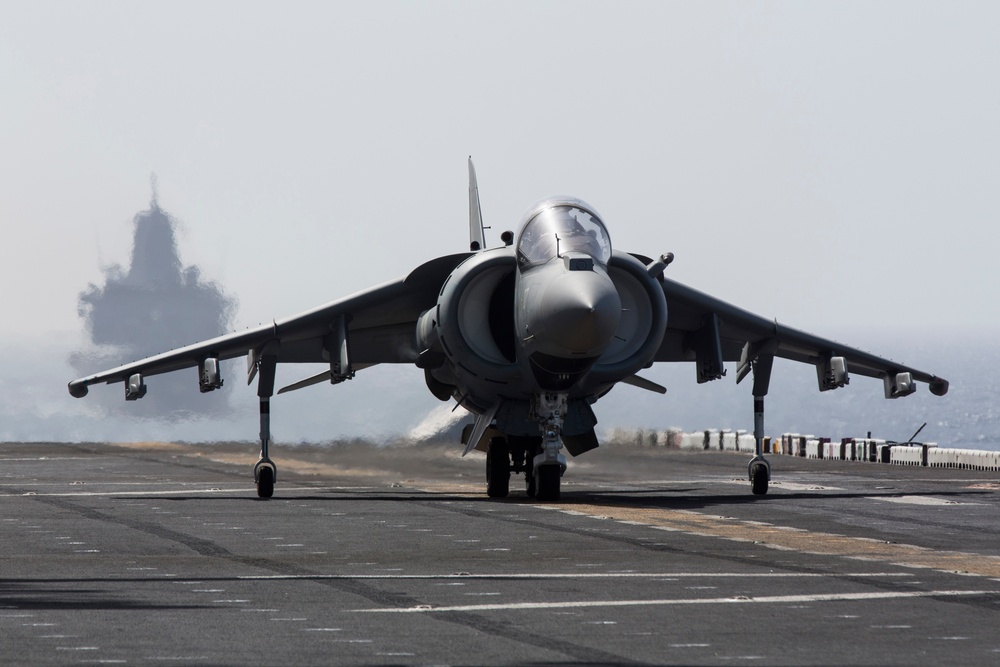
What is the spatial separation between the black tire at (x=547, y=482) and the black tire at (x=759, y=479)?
4.43 meters

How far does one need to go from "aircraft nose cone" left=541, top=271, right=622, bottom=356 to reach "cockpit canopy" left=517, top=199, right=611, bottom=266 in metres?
1.05

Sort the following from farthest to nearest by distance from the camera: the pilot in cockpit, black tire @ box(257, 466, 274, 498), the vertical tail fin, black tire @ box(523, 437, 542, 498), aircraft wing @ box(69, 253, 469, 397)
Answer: the vertical tail fin
aircraft wing @ box(69, 253, 469, 397)
black tire @ box(257, 466, 274, 498)
black tire @ box(523, 437, 542, 498)
the pilot in cockpit

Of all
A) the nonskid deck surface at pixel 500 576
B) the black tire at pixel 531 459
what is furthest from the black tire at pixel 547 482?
the black tire at pixel 531 459

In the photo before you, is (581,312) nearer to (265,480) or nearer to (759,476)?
(759,476)

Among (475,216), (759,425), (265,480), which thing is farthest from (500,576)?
(475,216)

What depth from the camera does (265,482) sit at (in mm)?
27453

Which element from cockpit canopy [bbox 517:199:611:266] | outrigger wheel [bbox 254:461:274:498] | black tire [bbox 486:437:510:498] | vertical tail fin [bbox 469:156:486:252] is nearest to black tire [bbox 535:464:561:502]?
black tire [bbox 486:437:510:498]

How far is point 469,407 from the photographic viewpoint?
28.6 meters

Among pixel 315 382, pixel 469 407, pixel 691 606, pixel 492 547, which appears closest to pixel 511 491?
pixel 469 407

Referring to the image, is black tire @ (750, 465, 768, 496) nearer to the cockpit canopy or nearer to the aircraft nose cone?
the cockpit canopy

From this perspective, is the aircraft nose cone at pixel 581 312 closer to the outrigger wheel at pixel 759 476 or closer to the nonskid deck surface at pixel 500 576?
the nonskid deck surface at pixel 500 576

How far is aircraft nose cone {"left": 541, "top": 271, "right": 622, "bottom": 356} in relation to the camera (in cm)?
2264

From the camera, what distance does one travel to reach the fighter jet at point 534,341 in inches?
939

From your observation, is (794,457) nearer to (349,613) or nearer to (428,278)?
(428,278)
